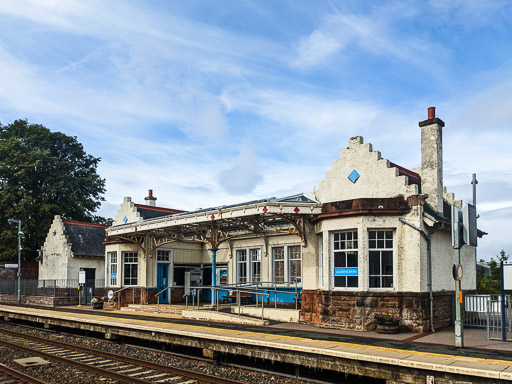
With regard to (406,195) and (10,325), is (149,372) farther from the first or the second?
(10,325)

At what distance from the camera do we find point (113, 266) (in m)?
28.3

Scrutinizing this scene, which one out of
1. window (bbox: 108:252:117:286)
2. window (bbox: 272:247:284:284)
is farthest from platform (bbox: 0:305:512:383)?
window (bbox: 108:252:117:286)

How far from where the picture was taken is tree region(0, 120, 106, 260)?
43047 mm

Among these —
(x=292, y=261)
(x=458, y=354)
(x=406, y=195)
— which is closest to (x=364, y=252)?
(x=406, y=195)

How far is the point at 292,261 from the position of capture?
75.0ft

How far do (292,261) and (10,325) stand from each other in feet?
48.0

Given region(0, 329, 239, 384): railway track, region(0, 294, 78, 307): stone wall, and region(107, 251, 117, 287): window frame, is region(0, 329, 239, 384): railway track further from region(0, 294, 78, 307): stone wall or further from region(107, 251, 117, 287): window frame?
region(0, 294, 78, 307): stone wall

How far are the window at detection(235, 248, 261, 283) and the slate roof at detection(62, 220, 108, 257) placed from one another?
1483 centimetres

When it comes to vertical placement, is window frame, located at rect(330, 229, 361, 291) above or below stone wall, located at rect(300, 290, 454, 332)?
above

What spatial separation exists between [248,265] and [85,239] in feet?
55.4

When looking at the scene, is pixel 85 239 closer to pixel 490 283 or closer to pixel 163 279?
pixel 163 279

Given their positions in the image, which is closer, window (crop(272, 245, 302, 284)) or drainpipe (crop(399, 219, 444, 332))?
drainpipe (crop(399, 219, 444, 332))

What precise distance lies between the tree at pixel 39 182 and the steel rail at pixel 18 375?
3199 cm

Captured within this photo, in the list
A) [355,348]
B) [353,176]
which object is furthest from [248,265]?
[355,348]
